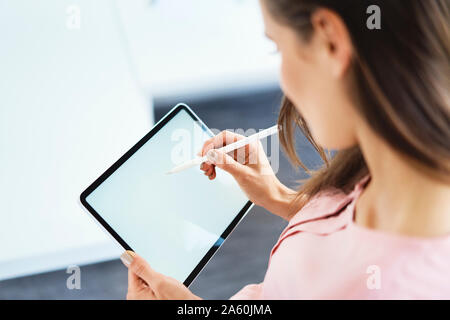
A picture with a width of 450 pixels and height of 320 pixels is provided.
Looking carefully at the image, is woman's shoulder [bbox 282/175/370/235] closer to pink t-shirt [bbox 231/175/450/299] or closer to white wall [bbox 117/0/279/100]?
pink t-shirt [bbox 231/175/450/299]

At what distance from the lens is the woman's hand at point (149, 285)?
1.81 ft

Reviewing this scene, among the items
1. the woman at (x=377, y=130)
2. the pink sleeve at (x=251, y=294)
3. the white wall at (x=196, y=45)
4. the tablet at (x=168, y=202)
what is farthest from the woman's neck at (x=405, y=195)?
the white wall at (x=196, y=45)

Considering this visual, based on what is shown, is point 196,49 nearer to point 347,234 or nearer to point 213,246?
point 213,246

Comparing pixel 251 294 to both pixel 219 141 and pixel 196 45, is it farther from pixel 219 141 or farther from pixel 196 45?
pixel 196 45

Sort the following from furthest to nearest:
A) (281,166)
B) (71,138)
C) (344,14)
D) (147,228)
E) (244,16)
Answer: (244,16) → (281,166) → (71,138) → (147,228) → (344,14)

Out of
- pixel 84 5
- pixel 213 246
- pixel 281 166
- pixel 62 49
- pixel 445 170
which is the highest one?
pixel 84 5

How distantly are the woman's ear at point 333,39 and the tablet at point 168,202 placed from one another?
0.34 metres

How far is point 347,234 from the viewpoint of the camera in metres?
0.48

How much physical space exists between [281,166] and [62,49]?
718mm

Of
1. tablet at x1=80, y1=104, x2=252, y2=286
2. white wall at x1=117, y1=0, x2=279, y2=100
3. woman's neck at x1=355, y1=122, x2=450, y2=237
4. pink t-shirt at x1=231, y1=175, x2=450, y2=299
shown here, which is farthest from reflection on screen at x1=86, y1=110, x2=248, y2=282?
→ white wall at x1=117, y1=0, x2=279, y2=100

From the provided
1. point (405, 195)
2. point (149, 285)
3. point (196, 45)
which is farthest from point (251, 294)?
point (196, 45)

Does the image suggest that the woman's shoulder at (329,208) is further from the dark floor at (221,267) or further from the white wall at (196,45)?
the white wall at (196,45)

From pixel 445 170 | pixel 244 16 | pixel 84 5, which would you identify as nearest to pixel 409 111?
pixel 445 170

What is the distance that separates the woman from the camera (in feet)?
1.27
